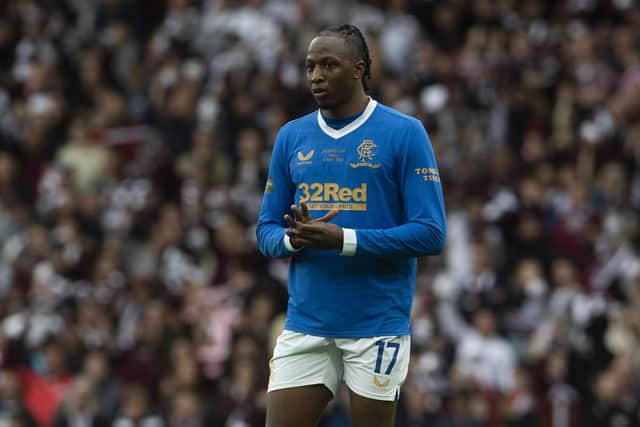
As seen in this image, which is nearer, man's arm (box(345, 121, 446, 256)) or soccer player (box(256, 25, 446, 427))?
man's arm (box(345, 121, 446, 256))

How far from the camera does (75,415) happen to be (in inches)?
469

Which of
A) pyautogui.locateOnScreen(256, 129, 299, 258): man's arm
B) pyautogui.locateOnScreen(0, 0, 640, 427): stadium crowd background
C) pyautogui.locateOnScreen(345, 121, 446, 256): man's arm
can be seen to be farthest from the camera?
pyautogui.locateOnScreen(0, 0, 640, 427): stadium crowd background

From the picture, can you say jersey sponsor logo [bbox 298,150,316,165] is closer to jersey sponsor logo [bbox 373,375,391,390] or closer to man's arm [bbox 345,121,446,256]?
man's arm [bbox 345,121,446,256]

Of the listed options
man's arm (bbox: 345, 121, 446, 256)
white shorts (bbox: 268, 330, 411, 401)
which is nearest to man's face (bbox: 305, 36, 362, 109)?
man's arm (bbox: 345, 121, 446, 256)

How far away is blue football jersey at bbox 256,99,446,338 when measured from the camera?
5406 millimetres

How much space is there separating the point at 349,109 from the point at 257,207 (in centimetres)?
840

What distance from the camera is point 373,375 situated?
213 inches

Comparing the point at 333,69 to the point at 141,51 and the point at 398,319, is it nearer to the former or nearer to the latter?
the point at 398,319

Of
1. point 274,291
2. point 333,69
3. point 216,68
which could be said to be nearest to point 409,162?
point 333,69

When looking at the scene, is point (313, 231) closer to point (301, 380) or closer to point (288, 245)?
point (288, 245)

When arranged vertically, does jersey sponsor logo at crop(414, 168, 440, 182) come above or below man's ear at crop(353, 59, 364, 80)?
below

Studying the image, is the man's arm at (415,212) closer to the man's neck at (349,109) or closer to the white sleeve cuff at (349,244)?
the white sleeve cuff at (349,244)

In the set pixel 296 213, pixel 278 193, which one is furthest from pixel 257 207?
pixel 296 213

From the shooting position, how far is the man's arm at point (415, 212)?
17.3ft
